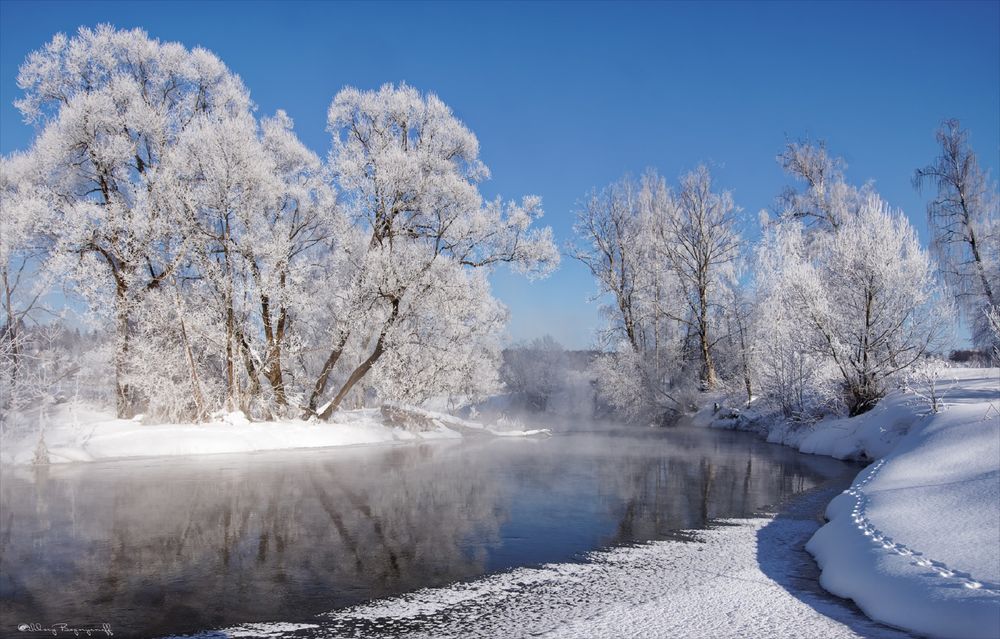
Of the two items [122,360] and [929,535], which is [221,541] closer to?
[929,535]

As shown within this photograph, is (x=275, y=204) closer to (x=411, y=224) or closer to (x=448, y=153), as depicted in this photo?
(x=411, y=224)

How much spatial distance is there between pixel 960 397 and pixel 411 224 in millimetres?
16173

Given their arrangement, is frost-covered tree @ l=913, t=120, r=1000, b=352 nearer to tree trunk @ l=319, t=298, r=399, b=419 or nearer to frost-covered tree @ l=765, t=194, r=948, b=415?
frost-covered tree @ l=765, t=194, r=948, b=415

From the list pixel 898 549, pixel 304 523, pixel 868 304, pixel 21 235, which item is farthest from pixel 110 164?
pixel 868 304

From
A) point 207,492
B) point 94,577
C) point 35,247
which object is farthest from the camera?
point 35,247

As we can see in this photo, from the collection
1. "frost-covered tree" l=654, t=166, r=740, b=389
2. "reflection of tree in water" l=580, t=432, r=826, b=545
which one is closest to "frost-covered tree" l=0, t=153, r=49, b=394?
"reflection of tree in water" l=580, t=432, r=826, b=545

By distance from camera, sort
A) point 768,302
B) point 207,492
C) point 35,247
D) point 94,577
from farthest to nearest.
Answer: point 768,302, point 35,247, point 207,492, point 94,577

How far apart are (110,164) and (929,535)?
20.4 meters

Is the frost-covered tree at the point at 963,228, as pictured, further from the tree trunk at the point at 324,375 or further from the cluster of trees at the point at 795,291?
the tree trunk at the point at 324,375

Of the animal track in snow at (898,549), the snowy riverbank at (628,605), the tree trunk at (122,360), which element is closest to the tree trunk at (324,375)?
the tree trunk at (122,360)

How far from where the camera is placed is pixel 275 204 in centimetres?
1942

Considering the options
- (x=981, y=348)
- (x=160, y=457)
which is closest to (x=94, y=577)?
(x=160, y=457)

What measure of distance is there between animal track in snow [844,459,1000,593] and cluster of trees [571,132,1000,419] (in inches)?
410

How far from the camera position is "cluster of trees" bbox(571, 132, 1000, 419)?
18438mm
